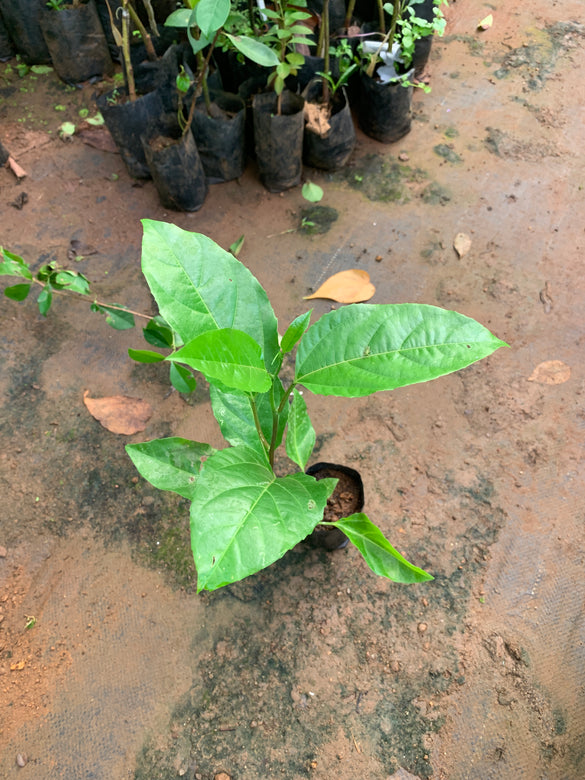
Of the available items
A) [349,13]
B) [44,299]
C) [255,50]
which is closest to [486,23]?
[349,13]

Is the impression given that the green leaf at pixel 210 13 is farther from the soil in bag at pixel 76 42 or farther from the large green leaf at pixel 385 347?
the soil in bag at pixel 76 42

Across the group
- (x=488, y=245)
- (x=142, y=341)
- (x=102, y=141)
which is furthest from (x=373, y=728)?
(x=102, y=141)

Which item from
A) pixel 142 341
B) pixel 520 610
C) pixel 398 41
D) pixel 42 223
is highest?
pixel 398 41

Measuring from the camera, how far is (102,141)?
2988 millimetres

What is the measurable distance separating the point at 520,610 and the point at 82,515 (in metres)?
1.51

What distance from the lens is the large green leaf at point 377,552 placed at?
1.13 meters

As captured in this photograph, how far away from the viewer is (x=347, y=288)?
7.93 feet

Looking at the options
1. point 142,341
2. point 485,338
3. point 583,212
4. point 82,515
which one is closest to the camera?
point 485,338

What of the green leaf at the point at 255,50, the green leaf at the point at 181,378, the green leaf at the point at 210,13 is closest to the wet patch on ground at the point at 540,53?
the green leaf at the point at 255,50

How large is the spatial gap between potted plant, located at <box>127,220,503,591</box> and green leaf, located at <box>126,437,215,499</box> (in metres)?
0.03

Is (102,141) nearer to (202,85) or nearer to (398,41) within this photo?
(202,85)

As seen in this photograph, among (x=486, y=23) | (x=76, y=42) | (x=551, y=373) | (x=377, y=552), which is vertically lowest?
(x=551, y=373)

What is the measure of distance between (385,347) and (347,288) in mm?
1513

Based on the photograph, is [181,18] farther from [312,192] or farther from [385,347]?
[385,347]
